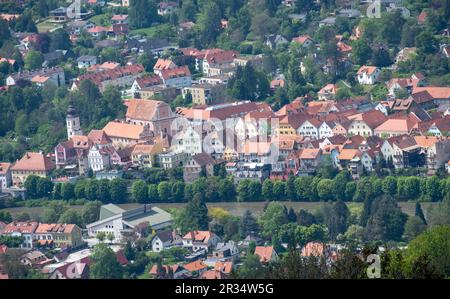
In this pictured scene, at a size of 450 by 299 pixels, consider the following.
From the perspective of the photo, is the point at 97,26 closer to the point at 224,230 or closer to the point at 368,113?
the point at 368,113

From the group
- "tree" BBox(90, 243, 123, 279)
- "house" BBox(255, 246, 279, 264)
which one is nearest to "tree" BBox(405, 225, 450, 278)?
"house" BBox(255, 246, 279, 264)

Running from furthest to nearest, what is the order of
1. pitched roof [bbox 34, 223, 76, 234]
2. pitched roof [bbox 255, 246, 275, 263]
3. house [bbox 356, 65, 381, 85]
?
house [bbox 356, 65, 381, 85] → pitched roof [bbox 34, 223, 76, 234] → pitched roof [bbox 255, 246, 275, 263]

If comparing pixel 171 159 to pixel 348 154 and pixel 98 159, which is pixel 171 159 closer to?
pixel 98 159

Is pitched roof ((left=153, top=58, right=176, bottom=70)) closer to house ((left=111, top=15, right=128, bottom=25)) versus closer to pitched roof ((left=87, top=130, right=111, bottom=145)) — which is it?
house ((left=111, top=15, right=128, bottom=25))

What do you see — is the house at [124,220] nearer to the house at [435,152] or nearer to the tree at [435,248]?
the house at [435,152]

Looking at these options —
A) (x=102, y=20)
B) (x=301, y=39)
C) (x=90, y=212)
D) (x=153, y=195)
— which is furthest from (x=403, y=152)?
(x=102, y=20)

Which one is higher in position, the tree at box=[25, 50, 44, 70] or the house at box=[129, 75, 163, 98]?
the tree at box=[25, 50, 44, 70]
